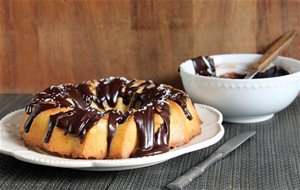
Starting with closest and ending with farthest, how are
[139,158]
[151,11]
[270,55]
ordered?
[139,158]
[270,55]
[151,11]

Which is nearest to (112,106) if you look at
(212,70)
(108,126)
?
(108,126)

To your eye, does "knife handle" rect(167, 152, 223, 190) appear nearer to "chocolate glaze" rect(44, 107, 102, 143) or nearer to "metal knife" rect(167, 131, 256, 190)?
"metal knife" rect(167, 131, 256, 190)

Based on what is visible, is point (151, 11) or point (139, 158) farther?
point (151, 11)

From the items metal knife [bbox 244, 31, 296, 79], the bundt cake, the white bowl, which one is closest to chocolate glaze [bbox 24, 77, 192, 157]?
the bundt cake

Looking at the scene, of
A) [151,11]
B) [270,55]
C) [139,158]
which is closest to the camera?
[139,158]

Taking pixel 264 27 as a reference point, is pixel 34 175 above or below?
below

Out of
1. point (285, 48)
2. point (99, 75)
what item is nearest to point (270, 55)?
point (285, 48)

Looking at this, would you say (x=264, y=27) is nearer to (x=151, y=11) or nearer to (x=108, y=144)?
(x=151, y=11)

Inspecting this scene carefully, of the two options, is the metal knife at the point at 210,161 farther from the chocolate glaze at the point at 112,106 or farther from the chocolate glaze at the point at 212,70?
the chocolate glaze at the point at 212,70
